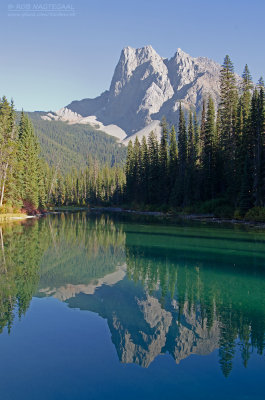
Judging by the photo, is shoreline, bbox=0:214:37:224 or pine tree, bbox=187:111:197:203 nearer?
shoreline, bbox=0:214:37:224

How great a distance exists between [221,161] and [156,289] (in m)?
42.0

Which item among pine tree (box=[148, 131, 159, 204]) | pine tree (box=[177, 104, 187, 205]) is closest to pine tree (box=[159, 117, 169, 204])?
pine tree (box=[148, 131, 159, 204])

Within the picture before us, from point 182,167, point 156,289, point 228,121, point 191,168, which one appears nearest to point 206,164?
point 191,168

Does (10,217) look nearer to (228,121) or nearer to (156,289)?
(228,121)

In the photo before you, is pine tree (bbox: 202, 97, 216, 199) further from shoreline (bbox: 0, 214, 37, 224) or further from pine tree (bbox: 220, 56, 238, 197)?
shoreline (bbox: 0, 214, 37, 224)

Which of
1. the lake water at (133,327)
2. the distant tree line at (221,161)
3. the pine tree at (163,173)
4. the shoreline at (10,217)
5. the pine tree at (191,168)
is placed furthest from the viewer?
the pine tree at (163,173)

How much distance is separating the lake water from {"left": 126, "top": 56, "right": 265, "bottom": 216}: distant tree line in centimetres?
2310

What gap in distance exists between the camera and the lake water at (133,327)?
635 cm

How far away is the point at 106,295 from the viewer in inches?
491

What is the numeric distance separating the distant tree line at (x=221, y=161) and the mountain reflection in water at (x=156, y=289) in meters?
17.7

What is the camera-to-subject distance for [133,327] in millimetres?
9258

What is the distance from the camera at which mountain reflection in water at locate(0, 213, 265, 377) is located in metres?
8.31

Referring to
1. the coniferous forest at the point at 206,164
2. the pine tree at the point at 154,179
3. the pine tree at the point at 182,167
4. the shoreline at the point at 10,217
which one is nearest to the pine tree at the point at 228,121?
the coniferous forest at the point at 206,164

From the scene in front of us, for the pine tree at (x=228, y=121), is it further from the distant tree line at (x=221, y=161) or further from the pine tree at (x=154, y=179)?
the pine tree at (x=154, y=179)
